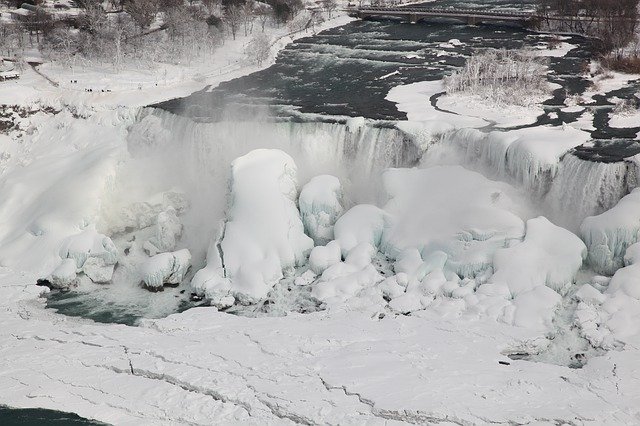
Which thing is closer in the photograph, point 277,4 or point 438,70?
point 438,70

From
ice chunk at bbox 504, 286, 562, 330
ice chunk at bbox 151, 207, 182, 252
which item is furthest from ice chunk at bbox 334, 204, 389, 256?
ice chunk at bbox 151, 207, 182, 252

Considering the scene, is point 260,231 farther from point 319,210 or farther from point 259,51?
point 259,51

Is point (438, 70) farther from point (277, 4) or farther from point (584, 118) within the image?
point (277, 4)

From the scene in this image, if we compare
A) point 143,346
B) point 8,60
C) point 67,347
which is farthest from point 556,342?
point 8,60

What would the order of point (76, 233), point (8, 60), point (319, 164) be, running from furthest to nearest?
point (8, 60)
point (319, 164)
point (76, 233)

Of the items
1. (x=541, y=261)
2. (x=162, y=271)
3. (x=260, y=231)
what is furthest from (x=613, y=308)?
(x=162, y=271)

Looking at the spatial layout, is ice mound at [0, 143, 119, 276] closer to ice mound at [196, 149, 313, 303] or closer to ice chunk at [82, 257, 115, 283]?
ice chunk at [82, 257, 115, 283]

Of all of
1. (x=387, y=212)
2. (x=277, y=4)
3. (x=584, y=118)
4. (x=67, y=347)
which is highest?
(x=277, y=4)
